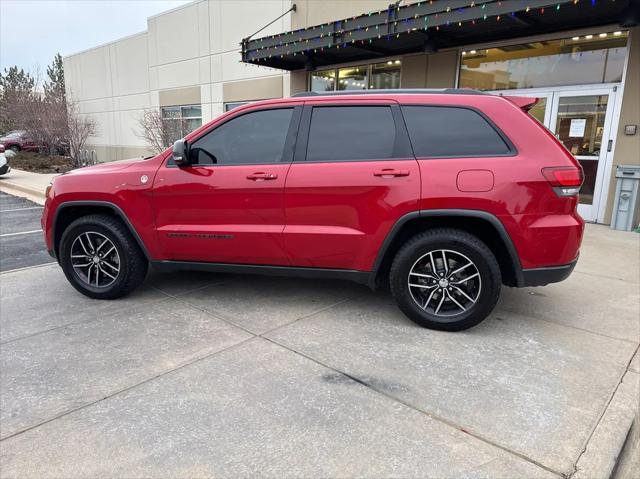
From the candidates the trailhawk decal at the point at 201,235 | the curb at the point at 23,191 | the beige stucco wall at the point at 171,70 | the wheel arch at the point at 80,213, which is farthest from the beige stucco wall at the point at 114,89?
the trailhawk decal at the point at 201,235

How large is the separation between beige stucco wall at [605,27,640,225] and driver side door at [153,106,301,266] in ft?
21.9

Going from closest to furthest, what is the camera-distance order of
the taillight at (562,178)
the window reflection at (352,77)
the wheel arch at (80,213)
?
the taillight at (562,178), the wheel arch at (80,213), the window reflection at (352,77)

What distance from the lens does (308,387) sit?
9.60 feet

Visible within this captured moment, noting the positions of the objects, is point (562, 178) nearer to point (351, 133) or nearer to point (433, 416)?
point (351, 133)

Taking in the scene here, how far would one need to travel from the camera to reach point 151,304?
4.39 metres

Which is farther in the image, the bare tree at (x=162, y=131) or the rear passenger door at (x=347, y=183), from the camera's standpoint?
the bare tree at (x=162, y=131)

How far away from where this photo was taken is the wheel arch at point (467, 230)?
11.4 feet

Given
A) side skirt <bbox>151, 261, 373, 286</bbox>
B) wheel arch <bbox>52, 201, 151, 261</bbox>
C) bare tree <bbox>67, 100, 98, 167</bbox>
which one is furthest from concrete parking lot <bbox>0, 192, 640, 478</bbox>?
bare tree <bbox>67, 100, 98, 167</bbox>

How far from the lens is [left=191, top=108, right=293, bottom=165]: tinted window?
A: 402 centimetres

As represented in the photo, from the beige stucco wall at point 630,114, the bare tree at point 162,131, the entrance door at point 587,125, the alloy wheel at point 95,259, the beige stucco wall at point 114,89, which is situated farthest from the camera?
the beige stucco wall at point 114,89

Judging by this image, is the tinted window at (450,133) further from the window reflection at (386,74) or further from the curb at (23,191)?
the curb at (23,191)

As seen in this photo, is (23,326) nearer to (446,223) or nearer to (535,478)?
(446,223)

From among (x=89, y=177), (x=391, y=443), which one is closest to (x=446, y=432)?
(x=391, y=443)

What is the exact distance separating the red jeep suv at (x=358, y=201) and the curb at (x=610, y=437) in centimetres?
98
